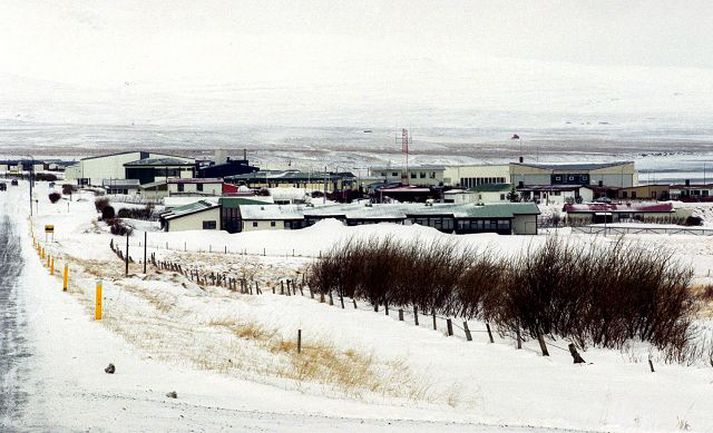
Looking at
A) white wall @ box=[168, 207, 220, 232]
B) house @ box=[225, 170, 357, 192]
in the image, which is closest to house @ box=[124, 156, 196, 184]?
house @ box=[225, 170, 357, 192]

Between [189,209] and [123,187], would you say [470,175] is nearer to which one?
[123,187]

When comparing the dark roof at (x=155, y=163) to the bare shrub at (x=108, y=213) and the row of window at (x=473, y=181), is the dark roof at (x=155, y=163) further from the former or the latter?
the bare shrub at (x=108, y=213)

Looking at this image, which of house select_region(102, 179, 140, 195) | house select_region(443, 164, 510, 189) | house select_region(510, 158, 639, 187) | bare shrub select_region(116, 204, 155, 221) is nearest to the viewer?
bare shrub select_region(116, 204, 155, 221)

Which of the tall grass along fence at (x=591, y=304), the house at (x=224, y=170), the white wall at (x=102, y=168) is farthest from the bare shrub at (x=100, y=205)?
the tall grass along fence at (x=591, y=304)

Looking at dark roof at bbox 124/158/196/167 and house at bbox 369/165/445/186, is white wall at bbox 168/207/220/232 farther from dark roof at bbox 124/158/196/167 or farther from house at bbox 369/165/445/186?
dark roof at bbox 124/158/196/167

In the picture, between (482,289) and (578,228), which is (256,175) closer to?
(578,228)

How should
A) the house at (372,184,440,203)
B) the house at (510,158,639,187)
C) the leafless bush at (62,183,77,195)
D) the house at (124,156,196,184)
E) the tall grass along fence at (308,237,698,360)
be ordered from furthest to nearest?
the house at (124,156,196,184) < the house at (510,158,639,187) < the leafless bush at (62,183,77,195) < the house at (372,184,440,203) < the tall grass along fence at (308,237,698,360)

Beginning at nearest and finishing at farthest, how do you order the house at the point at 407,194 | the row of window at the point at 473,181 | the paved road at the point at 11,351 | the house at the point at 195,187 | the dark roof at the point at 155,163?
the paved road at the point at 11,351 < the house at the point at 195,187 < the house at the point at 407,194 < the row of window at the point at 473,181 < the dark roof at the point at 155,163

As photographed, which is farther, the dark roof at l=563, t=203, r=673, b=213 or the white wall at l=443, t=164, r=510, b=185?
the white wall at l=443, t=164, r=510, b=185
